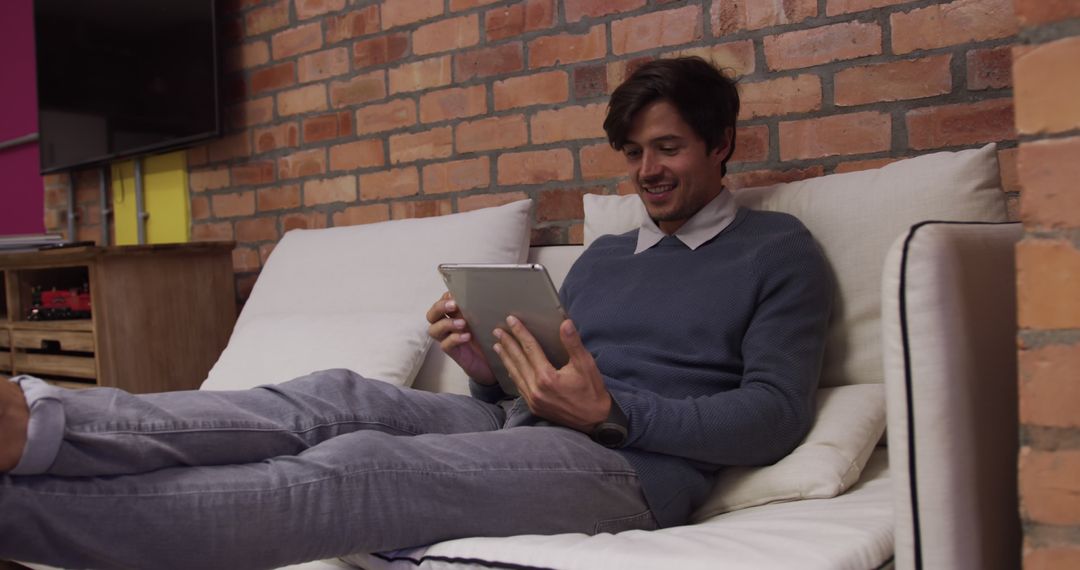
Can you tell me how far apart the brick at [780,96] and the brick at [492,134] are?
1.79 feet

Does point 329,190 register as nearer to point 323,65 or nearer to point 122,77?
point 323,65

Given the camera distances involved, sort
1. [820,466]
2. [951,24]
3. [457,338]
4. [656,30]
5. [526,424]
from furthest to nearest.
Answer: [656,30] < [951,24] < [457,338] < [526,424] < [820,466]

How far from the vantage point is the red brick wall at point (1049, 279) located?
2.23 feet

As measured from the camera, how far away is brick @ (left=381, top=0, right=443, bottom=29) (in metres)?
2.24

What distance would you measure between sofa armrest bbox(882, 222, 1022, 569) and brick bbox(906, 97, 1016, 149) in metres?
0.69

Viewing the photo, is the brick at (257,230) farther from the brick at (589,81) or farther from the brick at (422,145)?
the brick at (589,81)

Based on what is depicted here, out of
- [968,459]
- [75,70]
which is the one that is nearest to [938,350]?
[968,459]

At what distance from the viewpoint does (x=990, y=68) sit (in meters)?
1.45

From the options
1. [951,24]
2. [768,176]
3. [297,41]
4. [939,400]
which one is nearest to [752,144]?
[768,176]

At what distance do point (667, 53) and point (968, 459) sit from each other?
3.88ft

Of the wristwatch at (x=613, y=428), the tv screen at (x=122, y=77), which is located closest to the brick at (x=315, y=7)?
the tv screen at (x=122, y=77)

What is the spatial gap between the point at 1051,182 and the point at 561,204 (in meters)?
1.37

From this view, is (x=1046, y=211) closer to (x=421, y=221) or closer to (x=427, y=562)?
(x=427, y=562)

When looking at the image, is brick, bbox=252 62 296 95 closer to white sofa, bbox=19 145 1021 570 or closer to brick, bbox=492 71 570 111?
brick, bbox=492 71 570 111
